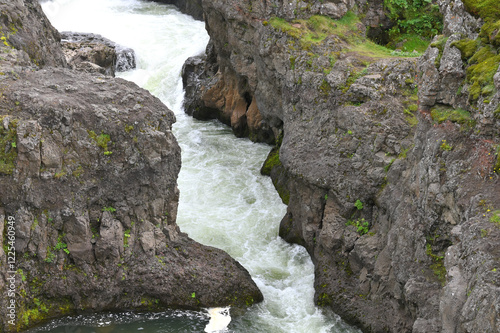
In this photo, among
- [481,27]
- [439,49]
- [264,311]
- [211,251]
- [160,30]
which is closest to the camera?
[481,27]

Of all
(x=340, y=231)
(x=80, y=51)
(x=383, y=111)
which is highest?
(x=383, y=111)

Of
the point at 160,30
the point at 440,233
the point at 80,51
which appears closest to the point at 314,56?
the point at 440,233

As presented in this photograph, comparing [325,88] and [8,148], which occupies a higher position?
[325,88]

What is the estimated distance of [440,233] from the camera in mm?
11617

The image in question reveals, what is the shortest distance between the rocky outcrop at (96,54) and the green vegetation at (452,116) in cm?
1763

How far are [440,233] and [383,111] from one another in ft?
16.7

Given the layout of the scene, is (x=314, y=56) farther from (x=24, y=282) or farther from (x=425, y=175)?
(x=24, y=282)

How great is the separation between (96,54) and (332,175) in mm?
16630

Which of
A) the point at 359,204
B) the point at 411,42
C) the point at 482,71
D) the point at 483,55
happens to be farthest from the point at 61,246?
the point at 411,42

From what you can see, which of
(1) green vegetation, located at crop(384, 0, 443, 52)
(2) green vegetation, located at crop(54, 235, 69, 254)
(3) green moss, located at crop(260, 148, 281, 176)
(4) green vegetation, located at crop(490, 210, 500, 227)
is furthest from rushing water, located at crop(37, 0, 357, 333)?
(1) green vegetation, located at crop(384, 0, 443, 52)

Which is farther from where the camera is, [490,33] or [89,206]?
[89,206]

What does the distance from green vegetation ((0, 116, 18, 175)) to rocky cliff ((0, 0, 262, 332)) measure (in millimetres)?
24

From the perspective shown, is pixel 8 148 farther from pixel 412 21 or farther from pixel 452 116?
pixel 412 21

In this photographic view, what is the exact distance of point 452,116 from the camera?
1167 centimetres
